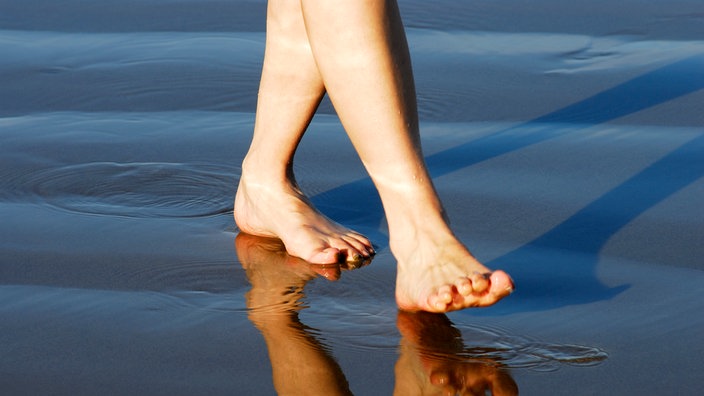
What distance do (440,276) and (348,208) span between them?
68 cm

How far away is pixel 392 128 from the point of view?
2.42 meters

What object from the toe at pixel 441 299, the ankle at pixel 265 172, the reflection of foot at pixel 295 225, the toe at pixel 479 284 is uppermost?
the ankle at pixel 265 172

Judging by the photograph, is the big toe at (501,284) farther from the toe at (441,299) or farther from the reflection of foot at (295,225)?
the reflection of foot at (295,225)

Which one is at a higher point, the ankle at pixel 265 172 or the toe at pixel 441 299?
the ankle at pixel 265 172

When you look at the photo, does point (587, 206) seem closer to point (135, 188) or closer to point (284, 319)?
point (284, 319)

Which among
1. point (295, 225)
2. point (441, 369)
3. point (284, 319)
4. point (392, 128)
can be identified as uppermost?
point (392, 128)

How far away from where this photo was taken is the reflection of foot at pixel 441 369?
2084mm

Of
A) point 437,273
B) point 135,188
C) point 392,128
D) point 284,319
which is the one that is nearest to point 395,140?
point 392,128

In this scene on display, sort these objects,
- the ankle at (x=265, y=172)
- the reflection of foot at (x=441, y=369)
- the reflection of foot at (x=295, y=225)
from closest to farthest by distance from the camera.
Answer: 1. the reflection of foot at (x=441, y=369)
2. the reflection of foot at (x=295, y=225)
3. the ankle at (x=265, y=172)

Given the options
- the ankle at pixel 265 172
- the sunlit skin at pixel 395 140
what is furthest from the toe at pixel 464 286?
the ankle at pixel 265 172

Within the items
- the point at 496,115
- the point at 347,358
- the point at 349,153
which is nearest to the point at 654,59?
the point at 496,115

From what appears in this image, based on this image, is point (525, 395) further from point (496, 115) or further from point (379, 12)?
point (496, 115)

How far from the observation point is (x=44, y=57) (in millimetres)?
4422

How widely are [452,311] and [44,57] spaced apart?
2.52 meters
